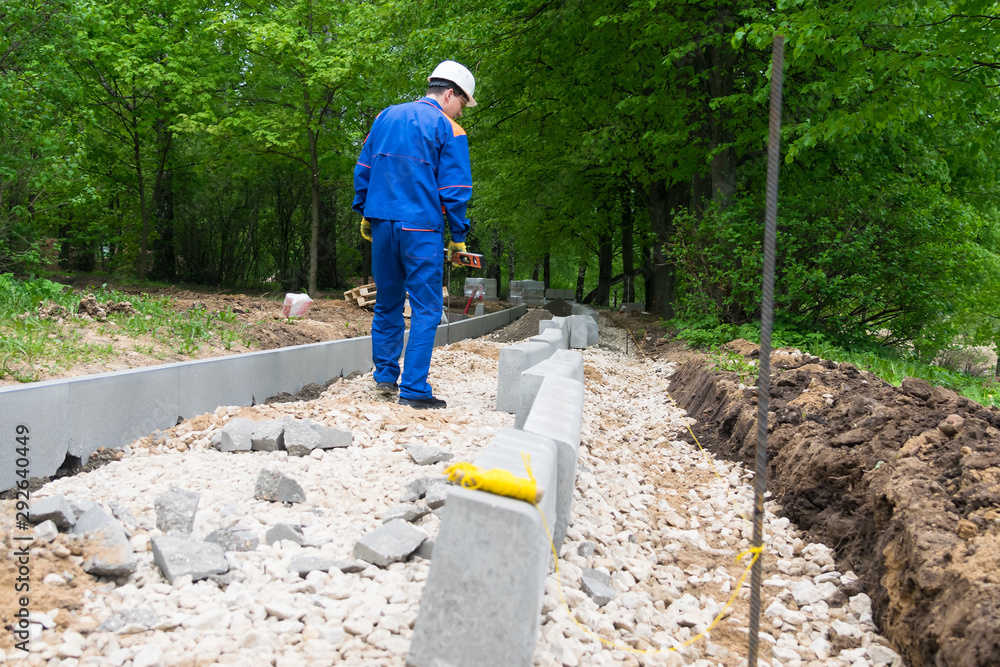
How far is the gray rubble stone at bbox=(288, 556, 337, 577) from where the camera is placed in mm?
2208

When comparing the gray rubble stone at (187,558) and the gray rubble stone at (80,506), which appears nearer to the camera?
the gray rubble stone at (187,558)

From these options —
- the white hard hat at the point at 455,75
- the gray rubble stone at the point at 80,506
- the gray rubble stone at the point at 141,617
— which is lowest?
the gray rubble stone at the point at 141,617

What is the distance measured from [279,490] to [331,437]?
2.54 ft

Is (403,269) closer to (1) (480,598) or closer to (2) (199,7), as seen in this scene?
(1) (480,598)

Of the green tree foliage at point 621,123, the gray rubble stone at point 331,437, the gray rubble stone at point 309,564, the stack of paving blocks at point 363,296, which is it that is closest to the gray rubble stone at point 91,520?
the gray rubble stone at point 309,564

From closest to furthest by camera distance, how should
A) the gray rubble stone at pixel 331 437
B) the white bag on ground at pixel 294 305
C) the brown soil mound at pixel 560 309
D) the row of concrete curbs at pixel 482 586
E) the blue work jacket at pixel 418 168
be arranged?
the row of concrete curbs at pixel 482 586, the gray rubble stone at pixel 331 437, the blue work jacket at pixel 418 168, the white bag on ground at pixel 294 305, the brown soil mound at pixel 560 309

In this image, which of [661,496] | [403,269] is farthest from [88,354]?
[661,496]

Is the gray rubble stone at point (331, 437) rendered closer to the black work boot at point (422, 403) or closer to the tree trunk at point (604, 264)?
the black work boot at point (422, 403)

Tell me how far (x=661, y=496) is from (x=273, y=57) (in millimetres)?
13530

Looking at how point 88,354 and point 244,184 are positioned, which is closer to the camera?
point 88,354

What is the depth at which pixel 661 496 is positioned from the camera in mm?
3652

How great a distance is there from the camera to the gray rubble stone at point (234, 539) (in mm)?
2352

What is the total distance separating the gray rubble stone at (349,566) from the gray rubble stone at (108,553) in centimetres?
64

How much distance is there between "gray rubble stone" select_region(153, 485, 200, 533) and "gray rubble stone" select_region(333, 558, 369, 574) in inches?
24.6
